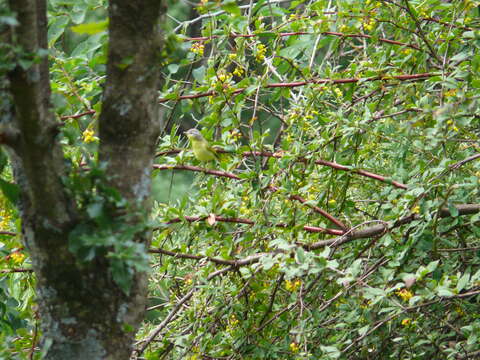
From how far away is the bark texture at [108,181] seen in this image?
130 centimetres

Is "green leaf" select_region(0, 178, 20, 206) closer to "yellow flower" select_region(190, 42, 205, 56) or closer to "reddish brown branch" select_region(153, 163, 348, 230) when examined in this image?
"reddish brown branch" select_region(153, 163, 348, 230)

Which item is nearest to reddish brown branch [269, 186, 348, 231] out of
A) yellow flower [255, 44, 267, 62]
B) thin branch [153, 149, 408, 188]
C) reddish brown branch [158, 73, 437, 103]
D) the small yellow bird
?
thin branch [153, 149, 408, 188]

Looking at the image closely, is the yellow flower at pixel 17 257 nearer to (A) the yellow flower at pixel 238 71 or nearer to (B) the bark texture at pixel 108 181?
(B) the bark texture at pixel 108 181

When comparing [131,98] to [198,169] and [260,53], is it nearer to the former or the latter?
[198,169]

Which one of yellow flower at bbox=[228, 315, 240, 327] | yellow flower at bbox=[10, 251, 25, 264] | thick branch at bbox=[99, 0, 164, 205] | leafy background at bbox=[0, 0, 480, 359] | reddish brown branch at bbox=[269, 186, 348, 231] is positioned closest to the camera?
thick branch at bbox=[99, 0, 164, 205]

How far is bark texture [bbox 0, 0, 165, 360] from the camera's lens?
4.27 ft

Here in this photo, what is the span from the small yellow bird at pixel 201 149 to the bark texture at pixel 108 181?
930 mm

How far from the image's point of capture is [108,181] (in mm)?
1350

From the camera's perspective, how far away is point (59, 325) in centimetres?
137

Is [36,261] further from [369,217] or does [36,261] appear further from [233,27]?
[369,217]

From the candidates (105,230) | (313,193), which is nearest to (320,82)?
(313,193)

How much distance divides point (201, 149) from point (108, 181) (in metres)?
1.02

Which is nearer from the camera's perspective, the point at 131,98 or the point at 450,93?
the point at 131,98

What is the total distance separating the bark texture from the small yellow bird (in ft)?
3.05
